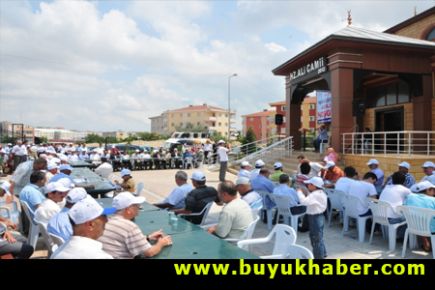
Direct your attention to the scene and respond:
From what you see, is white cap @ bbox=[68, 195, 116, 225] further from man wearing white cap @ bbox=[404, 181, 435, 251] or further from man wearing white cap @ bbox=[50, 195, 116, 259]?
man wearing white cap @ bbox=[404, 181, 435, 251]

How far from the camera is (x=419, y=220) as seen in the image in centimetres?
541

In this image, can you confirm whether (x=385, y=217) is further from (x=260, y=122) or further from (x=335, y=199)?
(x=260, y=122)

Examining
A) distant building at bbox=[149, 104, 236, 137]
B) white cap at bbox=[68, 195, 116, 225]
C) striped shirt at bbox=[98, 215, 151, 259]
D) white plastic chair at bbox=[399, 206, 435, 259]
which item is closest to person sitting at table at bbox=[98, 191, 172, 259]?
striped shirt at bbox=[98, 215, 151, 259]

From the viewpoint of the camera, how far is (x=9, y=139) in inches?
1186

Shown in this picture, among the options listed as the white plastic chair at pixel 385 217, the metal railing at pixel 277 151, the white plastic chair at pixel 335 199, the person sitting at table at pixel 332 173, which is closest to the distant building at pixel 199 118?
the metal railing at pixel 277 151

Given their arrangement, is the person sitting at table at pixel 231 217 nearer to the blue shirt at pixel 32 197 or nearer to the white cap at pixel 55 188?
the white cap at pixel 55 188

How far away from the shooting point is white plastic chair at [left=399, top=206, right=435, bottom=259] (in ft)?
17.2

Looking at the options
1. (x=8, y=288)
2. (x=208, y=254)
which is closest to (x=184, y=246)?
(x=208, y=254)

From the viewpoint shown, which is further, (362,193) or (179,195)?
(362,193)

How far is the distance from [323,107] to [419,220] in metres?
17.4

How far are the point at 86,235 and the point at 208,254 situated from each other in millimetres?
1147

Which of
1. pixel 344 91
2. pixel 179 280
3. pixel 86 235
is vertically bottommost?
pixel 179 280

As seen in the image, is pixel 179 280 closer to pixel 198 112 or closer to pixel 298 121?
pixel 298 121

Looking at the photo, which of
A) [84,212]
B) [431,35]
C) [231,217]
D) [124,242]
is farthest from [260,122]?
[84,212]
